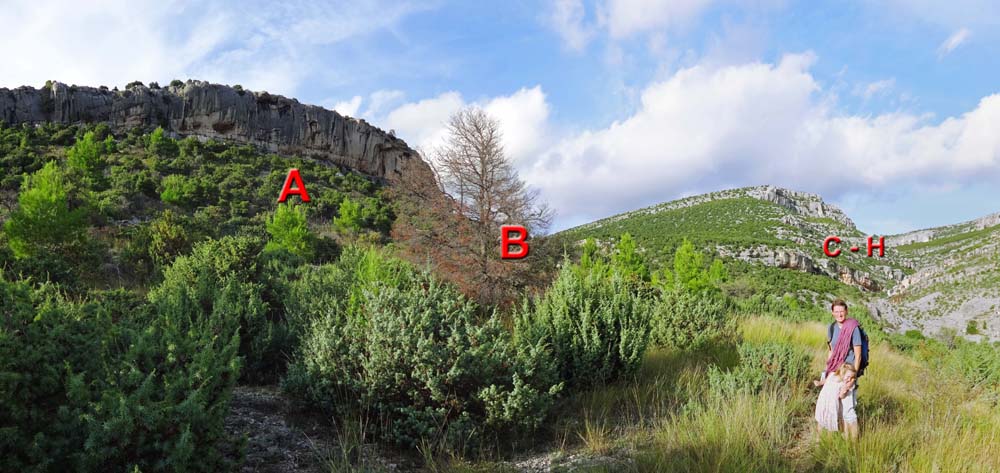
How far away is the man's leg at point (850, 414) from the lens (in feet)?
13.6

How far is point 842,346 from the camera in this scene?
15.9 feet

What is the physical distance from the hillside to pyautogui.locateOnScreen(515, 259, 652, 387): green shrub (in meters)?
23.8

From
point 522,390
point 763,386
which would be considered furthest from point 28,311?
point 763,386

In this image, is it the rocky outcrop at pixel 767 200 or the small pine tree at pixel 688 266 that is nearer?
the small pine tree at pixel 688 266

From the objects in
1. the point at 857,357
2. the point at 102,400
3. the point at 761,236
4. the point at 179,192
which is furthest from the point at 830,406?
the point at 761,236

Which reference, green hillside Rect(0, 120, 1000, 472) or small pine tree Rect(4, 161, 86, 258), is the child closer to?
green hillside Rect(0, 120, 1000, 472)

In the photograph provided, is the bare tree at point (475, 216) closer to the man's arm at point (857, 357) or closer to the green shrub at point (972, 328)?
the man's arm at point (857, 357)

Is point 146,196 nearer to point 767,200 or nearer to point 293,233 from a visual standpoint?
point 293,233

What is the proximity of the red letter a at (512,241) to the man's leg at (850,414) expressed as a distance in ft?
19.5

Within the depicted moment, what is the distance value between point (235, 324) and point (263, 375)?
2.30ft

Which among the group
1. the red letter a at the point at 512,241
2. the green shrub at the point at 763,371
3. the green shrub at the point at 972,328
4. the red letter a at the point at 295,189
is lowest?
the green shrub at the point at 972,328

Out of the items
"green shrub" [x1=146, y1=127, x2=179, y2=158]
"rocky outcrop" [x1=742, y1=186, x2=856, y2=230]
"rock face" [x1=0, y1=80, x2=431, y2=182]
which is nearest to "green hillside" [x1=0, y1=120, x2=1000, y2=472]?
"green shrub" [x1=146, y1=127, x2=179, y2=158]

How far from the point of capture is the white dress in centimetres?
436

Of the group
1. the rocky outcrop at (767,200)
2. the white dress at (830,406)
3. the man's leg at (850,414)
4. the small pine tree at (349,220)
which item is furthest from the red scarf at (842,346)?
the rocky outcrop at (767,200)
